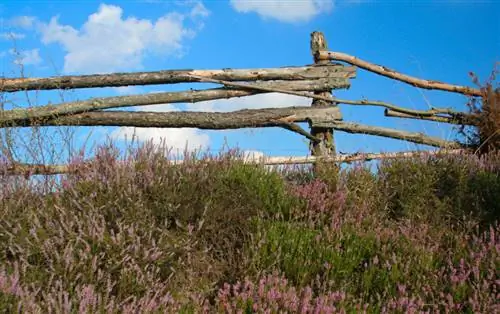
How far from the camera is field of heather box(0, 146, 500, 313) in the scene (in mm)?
3475

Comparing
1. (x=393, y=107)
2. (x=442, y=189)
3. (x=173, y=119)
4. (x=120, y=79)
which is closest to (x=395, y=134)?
(x=393, y=107)

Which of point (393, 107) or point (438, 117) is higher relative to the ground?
point (393, 107)

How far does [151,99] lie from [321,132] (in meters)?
2.40

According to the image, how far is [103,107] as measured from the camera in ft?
24.5

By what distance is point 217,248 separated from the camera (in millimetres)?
4457

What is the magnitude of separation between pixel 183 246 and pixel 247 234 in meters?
0.61

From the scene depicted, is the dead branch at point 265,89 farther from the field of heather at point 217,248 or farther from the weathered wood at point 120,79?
the field of heather at point 217,248

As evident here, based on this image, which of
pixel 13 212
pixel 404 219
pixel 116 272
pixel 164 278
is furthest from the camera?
pixel 404 219

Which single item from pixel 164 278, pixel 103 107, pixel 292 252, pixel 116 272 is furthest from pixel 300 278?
pixel 103 107

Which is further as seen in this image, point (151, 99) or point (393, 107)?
point (393, 107)

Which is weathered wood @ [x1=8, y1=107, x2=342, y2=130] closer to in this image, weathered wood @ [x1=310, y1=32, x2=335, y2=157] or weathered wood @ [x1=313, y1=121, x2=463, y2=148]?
weathered wood @ [x1=310, y1=32, x2=335, y2=157]

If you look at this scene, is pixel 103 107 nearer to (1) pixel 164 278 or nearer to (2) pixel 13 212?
(2) pixel 13 212

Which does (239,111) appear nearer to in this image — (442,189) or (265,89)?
(265,89)

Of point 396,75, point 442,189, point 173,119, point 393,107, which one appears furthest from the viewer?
point 396,75
